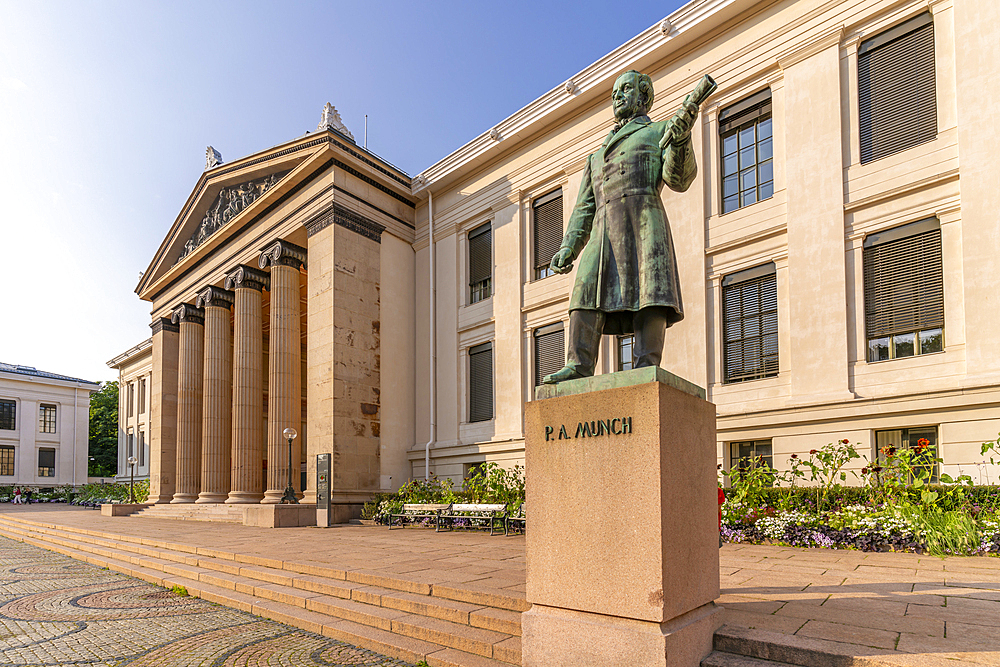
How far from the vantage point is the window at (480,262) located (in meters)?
21.4

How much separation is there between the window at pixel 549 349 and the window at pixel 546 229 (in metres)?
1.71

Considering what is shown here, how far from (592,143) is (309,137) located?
9836 mm

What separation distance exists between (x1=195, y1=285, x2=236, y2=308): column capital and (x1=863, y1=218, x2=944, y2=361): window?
76.0 ft

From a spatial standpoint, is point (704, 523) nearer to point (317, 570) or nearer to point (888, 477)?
point (317, 570)

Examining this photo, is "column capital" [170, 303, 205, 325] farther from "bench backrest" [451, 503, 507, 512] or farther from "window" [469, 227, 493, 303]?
"bench backrest" [451, 503, 507, 512]

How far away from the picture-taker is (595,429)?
4.57m

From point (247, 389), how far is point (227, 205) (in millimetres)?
8095

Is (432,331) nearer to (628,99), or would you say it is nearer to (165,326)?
(165,326)

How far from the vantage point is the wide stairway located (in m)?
21.9

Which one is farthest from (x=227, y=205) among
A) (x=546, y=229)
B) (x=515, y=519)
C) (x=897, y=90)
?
(x=897, y=90)

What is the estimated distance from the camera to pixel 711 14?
1529cm

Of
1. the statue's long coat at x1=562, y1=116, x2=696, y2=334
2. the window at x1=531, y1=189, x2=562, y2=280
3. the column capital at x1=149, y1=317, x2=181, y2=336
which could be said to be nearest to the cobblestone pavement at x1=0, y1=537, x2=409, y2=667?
the statue's long coat at x1=562, y1=116, x2=696, y2=334

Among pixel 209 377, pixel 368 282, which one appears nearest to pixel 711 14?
pixel 368 282

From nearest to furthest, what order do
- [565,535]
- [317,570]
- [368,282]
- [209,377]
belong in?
[565,535], [317,570], [368,282], [209,377]
